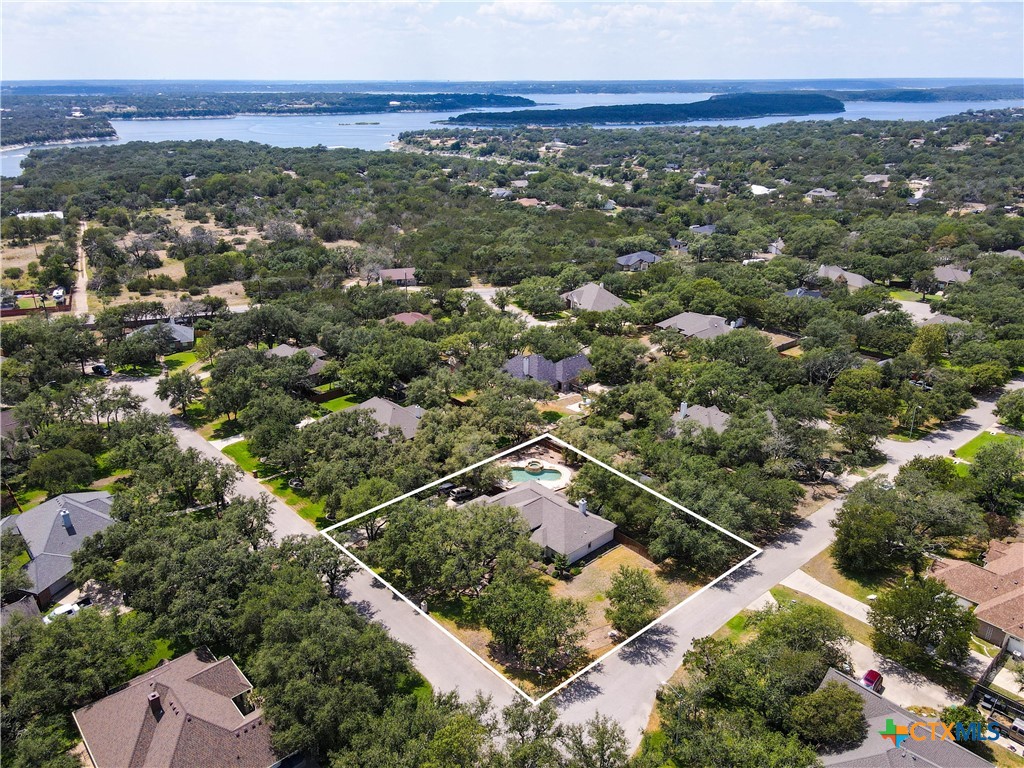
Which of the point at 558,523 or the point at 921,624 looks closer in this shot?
the point at 921,624

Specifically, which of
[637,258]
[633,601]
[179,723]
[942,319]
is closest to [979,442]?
[942,319]

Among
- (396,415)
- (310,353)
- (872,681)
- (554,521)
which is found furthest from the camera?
(310,353)

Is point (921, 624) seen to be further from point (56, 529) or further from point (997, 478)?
point (56, 529)

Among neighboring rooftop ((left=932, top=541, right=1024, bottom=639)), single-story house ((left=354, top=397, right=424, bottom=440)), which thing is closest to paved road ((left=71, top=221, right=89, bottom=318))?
single-story house ((left=354, top=397, right=424, bottom=440))

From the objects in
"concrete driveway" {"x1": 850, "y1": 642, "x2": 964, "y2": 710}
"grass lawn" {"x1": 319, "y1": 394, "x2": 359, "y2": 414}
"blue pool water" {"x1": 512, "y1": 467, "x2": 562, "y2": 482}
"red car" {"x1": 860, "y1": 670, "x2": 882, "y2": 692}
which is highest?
"blue pool water" {"x1": 512, "y1": 467, "x2": 562, "y2": 482}

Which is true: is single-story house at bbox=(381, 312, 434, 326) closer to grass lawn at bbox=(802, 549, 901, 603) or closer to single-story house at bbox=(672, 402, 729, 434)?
single-story house at bbox=(672, 402, 729, 434)

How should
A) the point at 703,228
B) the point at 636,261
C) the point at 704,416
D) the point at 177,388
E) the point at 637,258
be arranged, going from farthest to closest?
the point at 703,228
the point at 637,258
the point at 636,261
the point at 177,388
the point at 704,416

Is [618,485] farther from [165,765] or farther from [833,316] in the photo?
[833,316]
